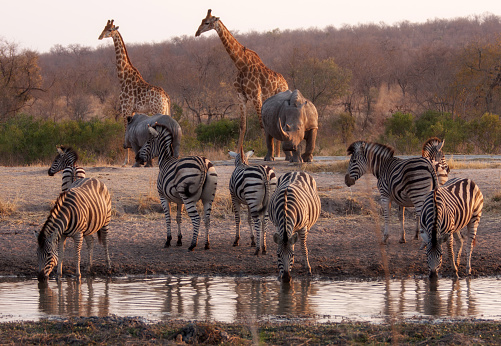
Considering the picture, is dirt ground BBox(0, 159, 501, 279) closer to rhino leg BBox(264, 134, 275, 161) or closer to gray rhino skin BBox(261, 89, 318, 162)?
gray rhino skin BBox(261, 89, 318, 162)

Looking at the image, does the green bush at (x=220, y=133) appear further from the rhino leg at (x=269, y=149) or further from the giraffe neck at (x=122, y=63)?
the rhino leg at (x=269, y=149)

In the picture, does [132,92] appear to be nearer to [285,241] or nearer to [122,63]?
[122,63]

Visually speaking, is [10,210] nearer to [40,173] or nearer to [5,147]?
[40,173]

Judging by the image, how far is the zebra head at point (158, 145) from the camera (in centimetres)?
1027

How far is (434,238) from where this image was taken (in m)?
7.72

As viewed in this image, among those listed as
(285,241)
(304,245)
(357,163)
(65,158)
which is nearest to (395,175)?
(357,163)

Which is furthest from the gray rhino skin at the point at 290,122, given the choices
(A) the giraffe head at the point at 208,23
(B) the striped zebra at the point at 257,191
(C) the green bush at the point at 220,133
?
(C) the green bush at the point at 220,133

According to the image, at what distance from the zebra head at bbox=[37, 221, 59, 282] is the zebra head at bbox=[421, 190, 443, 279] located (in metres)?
4.25

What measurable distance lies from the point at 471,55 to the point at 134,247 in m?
27.2

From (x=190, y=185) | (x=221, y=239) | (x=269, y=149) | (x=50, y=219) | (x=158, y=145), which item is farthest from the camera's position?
(x=269, y=149)

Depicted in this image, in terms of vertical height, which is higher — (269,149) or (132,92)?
(132,92)

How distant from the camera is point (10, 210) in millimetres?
11719

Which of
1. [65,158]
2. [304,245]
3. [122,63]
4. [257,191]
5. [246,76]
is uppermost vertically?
[122,63]

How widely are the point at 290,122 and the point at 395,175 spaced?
6.24m
